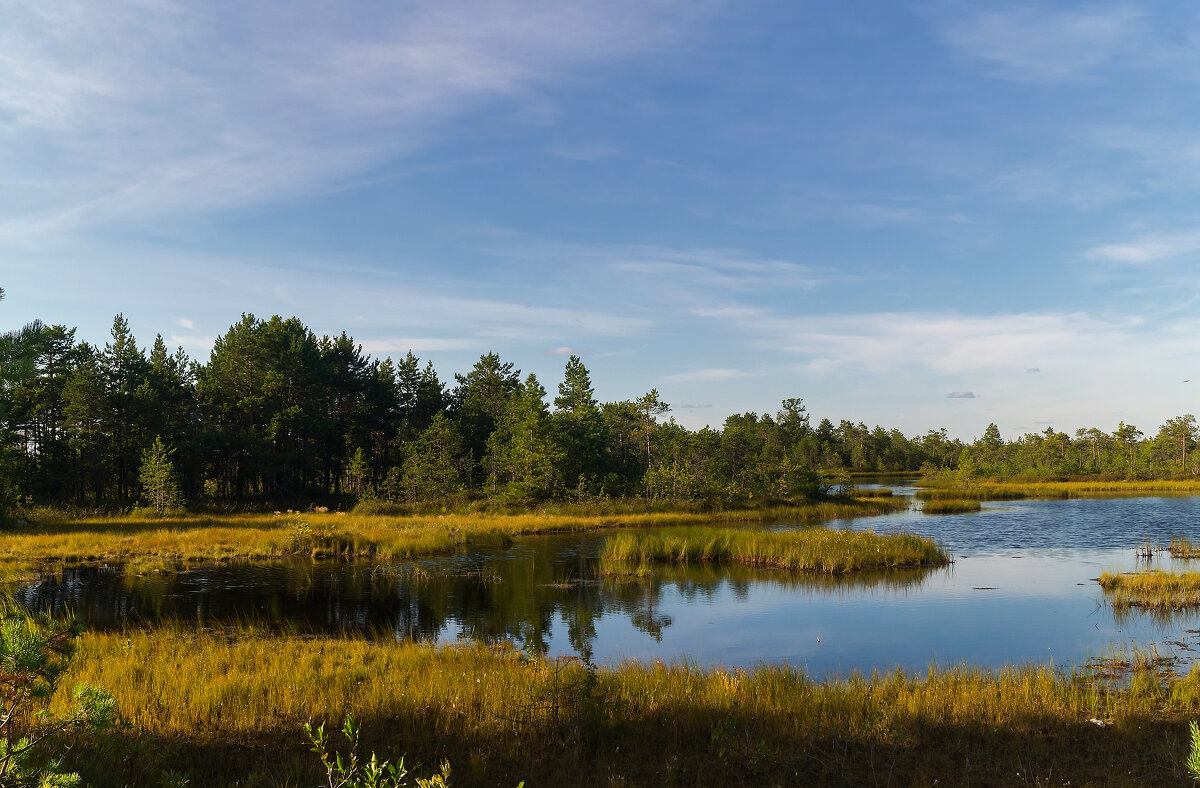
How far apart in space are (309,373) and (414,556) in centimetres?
3536

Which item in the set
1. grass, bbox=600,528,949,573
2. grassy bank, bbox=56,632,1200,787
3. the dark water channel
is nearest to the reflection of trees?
the dark water channel

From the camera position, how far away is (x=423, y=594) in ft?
73.3

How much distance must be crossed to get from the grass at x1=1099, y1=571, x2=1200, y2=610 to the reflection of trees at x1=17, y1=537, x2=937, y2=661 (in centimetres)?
598

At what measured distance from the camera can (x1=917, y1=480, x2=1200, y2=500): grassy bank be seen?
71.0 metres

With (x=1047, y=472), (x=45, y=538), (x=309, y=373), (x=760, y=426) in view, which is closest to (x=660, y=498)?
(x=309, y=373)

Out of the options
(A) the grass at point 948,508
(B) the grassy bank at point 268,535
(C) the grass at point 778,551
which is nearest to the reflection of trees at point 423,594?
(C) the grass at point 778,551

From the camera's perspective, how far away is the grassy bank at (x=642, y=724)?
302 inches

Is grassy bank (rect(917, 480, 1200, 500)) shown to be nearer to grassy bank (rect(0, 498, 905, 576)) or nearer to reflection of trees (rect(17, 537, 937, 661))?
grassy bank (rect(0, 498, 905, 576))

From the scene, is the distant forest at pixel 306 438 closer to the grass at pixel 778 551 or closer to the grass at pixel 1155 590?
the grass at pixel 778 551

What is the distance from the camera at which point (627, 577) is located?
2616 cm

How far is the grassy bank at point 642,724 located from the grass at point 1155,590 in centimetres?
1050

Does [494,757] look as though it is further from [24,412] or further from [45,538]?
[24,412]

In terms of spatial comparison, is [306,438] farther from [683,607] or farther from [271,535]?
[683,607]

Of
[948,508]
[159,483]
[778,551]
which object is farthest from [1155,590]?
[159,483]
